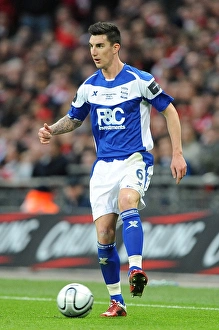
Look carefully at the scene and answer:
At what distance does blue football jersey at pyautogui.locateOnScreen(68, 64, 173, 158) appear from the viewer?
8195mm

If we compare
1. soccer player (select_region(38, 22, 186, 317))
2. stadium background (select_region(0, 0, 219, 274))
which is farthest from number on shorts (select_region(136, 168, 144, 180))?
stadium background (select_region(0, 0, 219, 274))

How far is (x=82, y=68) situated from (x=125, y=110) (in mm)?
11802

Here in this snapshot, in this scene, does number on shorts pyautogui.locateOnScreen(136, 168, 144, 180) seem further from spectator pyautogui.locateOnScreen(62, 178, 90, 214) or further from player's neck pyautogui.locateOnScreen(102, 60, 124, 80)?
spectator pyautogui.locateOnScreen(62, 178, 90, 214)

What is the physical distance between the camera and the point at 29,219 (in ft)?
51.1

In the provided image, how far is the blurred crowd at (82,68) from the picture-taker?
1612cm

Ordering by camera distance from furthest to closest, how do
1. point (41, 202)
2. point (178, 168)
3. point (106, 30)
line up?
point (41, 202) < point (106, 30) < point (178, 168)

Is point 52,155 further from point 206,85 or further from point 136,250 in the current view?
point 136,250

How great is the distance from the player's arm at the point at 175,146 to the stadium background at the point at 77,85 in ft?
18.4

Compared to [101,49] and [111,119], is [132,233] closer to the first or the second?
[111,119]

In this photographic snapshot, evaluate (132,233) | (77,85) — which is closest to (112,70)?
(132,233)

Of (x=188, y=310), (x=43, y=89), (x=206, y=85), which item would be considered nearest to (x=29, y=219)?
(x=206, y=85)

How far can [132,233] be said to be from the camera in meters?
7.75

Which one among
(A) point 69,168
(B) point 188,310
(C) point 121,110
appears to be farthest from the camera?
(A) point 69,168

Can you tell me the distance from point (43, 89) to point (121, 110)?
A: 12487 millimetres
